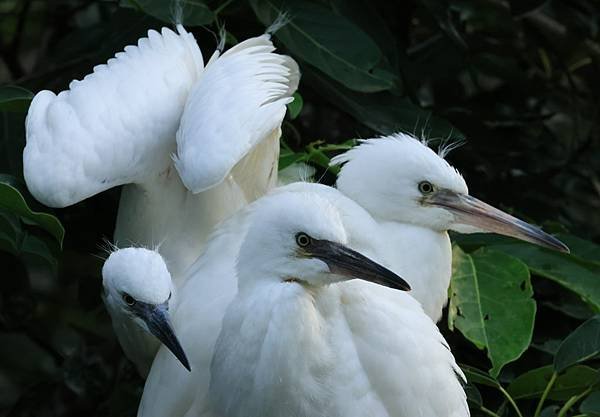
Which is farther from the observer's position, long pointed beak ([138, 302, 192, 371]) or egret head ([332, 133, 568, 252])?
egret head ([332, 133, 568, 252])

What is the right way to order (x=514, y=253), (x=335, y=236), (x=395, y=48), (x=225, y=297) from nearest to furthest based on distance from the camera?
(x=335, y=236)
(x=225, y=297)
(x=514, y=253)
(x=395, y=48)

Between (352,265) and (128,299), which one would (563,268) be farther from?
(128,299)

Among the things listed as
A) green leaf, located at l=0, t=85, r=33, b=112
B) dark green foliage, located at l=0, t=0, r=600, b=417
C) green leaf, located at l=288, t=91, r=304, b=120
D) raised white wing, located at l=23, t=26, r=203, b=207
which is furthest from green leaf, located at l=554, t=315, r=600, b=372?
green leaf, located at l=0, t=85, r=33, b=112

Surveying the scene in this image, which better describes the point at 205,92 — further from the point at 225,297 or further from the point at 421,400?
the point at 421,400

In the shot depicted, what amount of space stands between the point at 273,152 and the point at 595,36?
4.23 ft

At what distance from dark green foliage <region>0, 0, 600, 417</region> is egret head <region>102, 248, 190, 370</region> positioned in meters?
0.17

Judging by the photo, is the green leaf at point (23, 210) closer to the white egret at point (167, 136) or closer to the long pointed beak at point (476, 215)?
the white egret at point (167, 136)

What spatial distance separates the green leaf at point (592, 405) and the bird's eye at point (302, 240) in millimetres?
681

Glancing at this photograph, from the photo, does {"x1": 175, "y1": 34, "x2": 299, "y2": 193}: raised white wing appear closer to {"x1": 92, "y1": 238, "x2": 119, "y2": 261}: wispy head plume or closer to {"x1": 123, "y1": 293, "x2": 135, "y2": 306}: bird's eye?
{"x1": 123, "y1": 293, "x2": 135, "y2": 306}: bird's eye

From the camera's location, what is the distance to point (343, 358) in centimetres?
256

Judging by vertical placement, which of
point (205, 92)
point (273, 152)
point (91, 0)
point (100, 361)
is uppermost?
point (205, 92)

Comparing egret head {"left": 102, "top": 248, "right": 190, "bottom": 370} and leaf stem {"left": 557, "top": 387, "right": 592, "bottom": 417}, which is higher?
egret head {"left": 102, "top": 248, "right": 190, "bottom": 370}

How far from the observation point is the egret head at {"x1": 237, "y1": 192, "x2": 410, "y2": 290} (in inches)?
93.0

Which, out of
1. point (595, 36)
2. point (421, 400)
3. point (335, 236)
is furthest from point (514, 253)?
point (595, 36)
